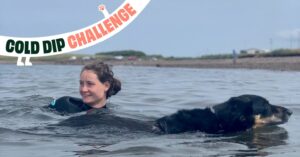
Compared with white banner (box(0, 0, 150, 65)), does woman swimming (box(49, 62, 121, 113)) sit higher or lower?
lower

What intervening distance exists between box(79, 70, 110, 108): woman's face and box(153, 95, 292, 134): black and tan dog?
4.24 feet

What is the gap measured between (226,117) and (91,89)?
85.5 inches

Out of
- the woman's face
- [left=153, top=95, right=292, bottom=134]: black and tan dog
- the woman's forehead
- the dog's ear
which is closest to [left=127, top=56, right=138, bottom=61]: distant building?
the woman's face

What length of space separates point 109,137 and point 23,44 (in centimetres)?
292

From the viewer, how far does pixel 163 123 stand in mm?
8945

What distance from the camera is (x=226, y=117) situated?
8.67m

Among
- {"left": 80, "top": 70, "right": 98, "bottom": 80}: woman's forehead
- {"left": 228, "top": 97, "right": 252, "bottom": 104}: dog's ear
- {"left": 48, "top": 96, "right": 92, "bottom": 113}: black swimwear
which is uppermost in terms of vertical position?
{"left": 80, "top": 70, "right": 98, "bottom": 80}: woman's forehead

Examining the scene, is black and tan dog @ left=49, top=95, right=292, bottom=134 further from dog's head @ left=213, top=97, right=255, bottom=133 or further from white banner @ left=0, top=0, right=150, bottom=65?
white banner @ left=0, top=0, right=150, bottom=65

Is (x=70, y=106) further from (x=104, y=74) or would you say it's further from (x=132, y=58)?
(x=132, y=58)

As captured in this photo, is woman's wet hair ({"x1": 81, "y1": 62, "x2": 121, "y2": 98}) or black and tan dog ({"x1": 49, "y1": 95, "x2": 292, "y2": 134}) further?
woman's wet hair ({"x1": 81, "y1": 62, "x2": 121, "y2": 98})

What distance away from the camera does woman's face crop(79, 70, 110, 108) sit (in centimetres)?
959

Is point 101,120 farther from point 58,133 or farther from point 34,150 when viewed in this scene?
point 34,150

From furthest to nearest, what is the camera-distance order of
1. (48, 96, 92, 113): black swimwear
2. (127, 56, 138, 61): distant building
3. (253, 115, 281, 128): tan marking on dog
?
(127, 56, 138, 61): distant building
(48, 96, 92, 113): black swimwear
(253, 115, 281, 128): tan marking on dog

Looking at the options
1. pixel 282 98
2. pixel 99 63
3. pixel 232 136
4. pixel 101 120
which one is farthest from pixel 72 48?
pixel 282 98
